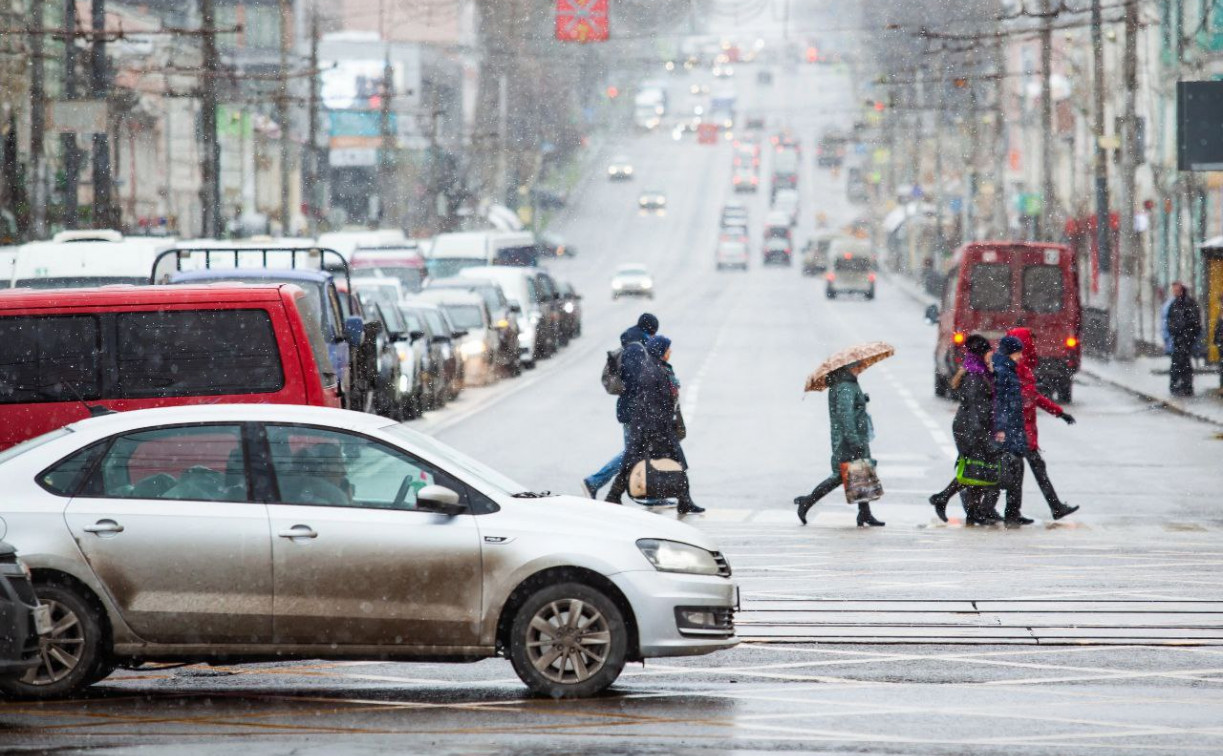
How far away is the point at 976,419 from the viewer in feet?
58.9

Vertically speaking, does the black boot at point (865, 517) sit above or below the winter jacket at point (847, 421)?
below

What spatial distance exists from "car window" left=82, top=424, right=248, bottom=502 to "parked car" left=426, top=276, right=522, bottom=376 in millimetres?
30274

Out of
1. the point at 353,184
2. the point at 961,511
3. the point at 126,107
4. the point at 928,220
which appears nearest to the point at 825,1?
the point at 353,184

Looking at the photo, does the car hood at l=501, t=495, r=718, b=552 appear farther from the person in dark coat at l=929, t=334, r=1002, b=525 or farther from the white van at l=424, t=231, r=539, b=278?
the white van at l=424, t=231, r=539, b=278

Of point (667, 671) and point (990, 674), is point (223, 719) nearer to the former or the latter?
point (667, 671)

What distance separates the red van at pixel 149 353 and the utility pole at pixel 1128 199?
95.9 feet

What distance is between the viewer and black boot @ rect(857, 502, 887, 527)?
1822 cm

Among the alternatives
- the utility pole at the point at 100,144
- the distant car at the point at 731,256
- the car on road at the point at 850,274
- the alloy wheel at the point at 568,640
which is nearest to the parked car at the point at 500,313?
the utility pole at the point at 100,144

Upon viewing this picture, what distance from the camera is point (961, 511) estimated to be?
19.7 meters

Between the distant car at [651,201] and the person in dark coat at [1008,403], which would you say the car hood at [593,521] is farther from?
the distant car at [651,201]

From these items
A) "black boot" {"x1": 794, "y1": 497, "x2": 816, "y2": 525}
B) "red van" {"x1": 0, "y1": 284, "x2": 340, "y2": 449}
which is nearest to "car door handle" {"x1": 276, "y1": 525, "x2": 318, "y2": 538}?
"red van" {"x1": 0, "y1": 284, "x2": 340, "y2": 449}

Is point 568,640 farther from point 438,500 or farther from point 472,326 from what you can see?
→ point 472,326

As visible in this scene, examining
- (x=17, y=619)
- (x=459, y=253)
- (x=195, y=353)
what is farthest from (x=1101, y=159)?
(x=17, y=619)

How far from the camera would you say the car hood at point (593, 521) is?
32.2 ft
